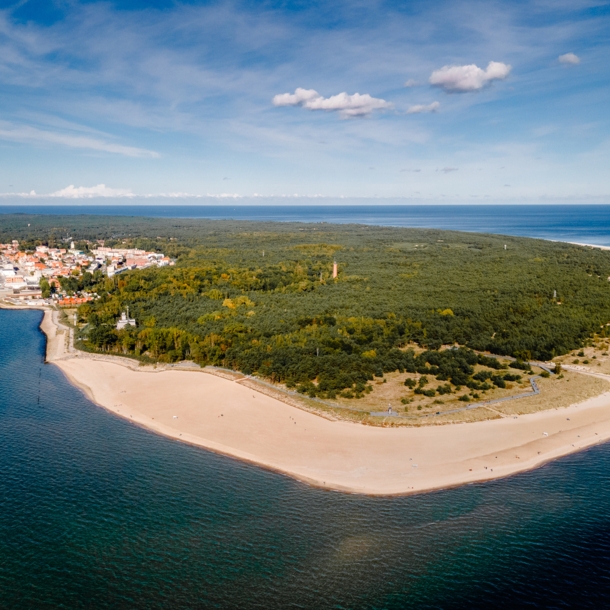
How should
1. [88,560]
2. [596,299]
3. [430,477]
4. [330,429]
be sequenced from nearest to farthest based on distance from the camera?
[88,560] < [430,477] < [330,429] < [596,299]

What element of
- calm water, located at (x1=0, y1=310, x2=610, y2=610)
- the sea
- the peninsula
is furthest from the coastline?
calm water, located at (x1=0, y1=310, x2=610, y2=610)

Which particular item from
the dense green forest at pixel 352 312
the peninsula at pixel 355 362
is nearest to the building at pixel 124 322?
the peninsula at pixel 355 362

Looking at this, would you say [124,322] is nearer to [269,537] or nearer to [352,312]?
[352,312]

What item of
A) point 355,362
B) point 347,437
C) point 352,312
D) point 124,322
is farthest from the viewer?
point 352,312

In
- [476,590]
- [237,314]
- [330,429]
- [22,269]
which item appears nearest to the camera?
[476,590]

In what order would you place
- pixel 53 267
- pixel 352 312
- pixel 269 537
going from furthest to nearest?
pixel 53 267 < pixel 352 312 < pixel 269 537

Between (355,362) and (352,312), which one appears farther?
(352,312)

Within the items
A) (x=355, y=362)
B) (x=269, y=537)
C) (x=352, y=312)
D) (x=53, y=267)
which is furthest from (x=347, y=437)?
(x=53, y=267)

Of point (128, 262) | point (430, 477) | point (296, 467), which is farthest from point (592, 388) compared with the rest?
point (128, 262)

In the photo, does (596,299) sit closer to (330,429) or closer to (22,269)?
(330,429)
